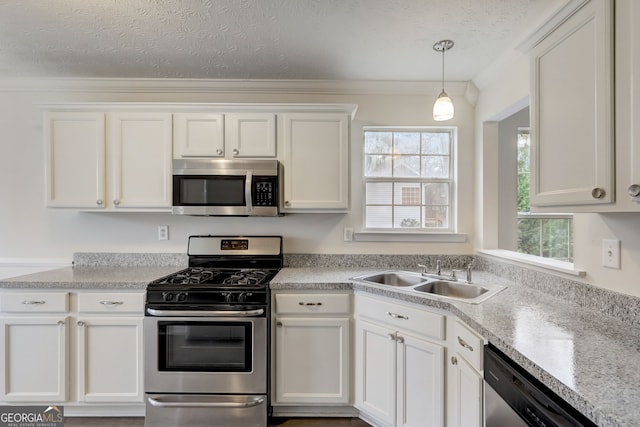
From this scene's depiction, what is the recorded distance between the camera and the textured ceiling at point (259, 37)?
1.66 meters

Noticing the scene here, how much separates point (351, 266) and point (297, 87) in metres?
1.56

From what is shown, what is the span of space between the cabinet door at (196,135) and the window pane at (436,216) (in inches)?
70.3

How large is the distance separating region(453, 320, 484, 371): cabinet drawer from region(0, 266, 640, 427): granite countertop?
0.17 feet

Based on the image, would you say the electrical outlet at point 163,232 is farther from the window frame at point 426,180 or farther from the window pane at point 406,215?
the window pane at point 406,215

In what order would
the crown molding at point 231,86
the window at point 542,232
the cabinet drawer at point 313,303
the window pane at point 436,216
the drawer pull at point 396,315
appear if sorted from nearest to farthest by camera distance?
1. the drawer pull at point 396,315
2. the cabinet drawer at point 313,303
3. the crown molding at point 231,86
4. the window pane at point 436,216
5. the window at point 542,232

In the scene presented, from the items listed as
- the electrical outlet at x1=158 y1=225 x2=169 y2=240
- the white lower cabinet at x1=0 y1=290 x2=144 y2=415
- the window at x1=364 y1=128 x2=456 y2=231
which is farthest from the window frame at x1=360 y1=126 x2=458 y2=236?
the white lower cabinet at x1=0 y1=290 x2=144 y2=415

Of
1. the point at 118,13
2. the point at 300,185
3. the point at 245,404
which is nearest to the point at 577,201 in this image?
the point at 300,185

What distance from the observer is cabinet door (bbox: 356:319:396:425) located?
6.02 ft

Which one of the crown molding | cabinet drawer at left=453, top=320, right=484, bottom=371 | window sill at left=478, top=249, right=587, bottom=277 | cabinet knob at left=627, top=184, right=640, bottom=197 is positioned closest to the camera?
cabinet knob at left=627, top=184, right=640, bottom=197

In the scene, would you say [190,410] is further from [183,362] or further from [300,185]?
[300,185]

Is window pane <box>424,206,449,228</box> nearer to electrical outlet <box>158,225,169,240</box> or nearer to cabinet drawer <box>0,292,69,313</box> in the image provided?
electrical outlet <box>158,225,169,240</box>

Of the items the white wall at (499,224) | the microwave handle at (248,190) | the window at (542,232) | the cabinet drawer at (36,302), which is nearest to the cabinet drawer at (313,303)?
the microwave handle at (248,190)

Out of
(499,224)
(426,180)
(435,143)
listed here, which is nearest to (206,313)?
(426,180)

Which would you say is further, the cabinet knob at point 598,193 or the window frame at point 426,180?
the window frame at point 426,180
